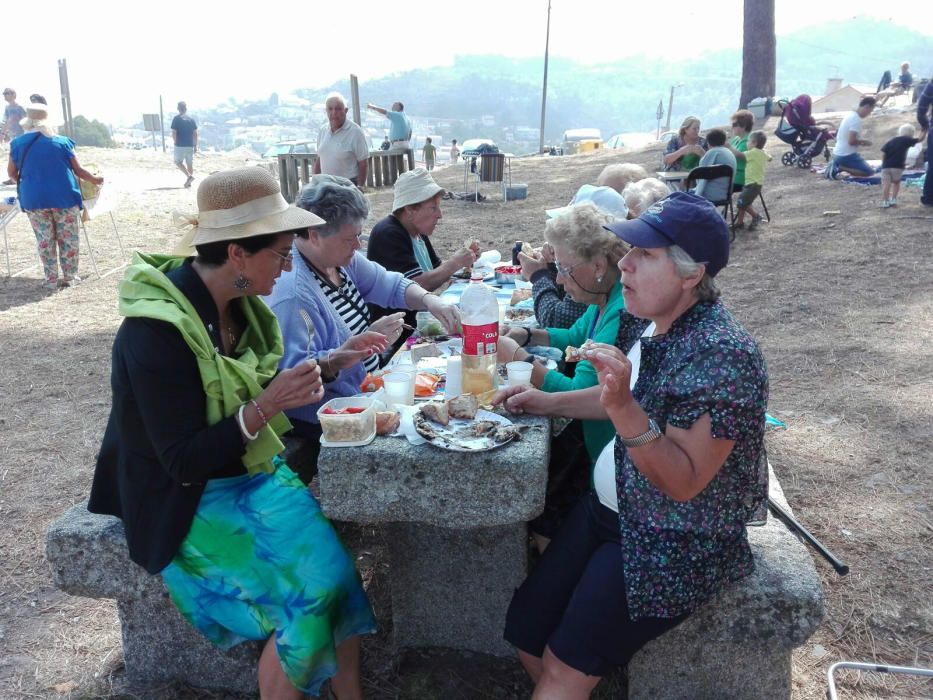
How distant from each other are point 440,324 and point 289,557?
160 cm

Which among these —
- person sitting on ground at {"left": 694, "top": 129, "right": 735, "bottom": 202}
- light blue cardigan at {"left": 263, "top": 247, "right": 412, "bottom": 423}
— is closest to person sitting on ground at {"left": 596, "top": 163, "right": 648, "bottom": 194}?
light blue cardigan at {"left": 263, "top": 247, "right": 412, "bottom": 423}

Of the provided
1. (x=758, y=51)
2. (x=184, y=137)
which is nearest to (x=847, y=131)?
(x=758, y=51)

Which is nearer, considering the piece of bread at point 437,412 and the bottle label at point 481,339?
the piece of bread at point 437,412

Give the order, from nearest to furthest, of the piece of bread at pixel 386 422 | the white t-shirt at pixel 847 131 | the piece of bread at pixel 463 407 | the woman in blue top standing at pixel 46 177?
the piece of bread at pixel 386 422
the piece of bread at pixel 463 407
the woman in blue top standing at pixel 46 177
the white t-shirt at pixel 847 131

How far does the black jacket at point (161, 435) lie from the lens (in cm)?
193

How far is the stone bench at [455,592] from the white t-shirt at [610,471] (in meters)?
0.24

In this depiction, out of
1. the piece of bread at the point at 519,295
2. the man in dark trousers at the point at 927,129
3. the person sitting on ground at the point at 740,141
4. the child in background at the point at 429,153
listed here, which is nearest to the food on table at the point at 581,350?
the piece of bread at the point at 519,295

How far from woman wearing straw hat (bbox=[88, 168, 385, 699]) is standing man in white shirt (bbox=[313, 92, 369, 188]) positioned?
6.47 m

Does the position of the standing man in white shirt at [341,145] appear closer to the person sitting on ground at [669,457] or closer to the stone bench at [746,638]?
the person sitting on ground at [669,457]

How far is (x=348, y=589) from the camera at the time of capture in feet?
7.41

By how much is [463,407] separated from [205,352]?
804 mm

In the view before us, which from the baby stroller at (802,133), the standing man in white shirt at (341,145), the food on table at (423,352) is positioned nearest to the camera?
the food on table at (423,352)

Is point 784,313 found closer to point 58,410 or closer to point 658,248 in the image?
point 658,248

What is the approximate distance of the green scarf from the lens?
1953 mm
